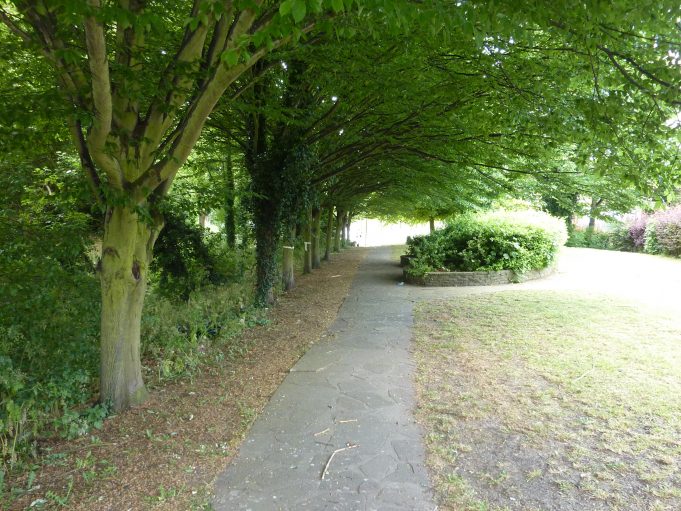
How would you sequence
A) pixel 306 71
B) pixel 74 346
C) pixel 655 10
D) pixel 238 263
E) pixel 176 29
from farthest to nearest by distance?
pixel 238 263, pixel 306 71, pixel 176 29, pixel 74 346, pixel 655 10

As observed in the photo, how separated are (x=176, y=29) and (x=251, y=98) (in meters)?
1.88

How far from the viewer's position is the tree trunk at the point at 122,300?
13.6ft

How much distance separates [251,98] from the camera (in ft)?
25.6

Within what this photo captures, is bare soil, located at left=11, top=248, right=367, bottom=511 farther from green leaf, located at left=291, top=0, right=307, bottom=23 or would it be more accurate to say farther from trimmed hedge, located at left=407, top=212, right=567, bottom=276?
trimmed hedge, located at left=407, top=212, right=567, bottom=276

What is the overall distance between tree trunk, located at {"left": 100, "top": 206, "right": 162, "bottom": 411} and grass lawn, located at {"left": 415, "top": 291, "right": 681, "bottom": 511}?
3.05m

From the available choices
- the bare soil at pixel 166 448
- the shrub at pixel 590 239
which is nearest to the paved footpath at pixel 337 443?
the bare soil at pixel 166 448

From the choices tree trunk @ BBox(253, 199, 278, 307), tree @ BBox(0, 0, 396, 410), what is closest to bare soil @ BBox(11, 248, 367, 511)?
tree @ BBox(0, 0, 396, 410)

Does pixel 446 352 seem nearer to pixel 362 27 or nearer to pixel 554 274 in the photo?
pixel 362 27

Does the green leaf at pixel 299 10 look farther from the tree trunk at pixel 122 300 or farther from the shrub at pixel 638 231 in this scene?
the shrub at pixel 638 231

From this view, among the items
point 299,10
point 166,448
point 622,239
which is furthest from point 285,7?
point 622,239

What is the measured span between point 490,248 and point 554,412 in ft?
28.8

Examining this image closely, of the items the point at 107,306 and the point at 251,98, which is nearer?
the point at 107,306

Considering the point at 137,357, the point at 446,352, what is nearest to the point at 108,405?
the point at 137,357

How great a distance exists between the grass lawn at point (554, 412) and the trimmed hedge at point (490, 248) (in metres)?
4.70
